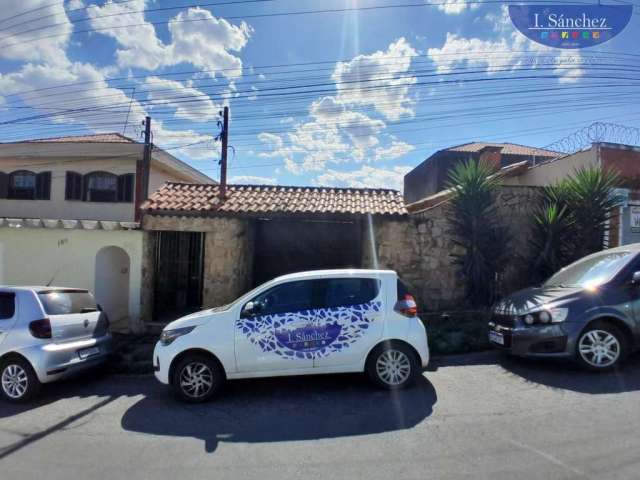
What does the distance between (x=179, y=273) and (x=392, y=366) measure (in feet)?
25.9

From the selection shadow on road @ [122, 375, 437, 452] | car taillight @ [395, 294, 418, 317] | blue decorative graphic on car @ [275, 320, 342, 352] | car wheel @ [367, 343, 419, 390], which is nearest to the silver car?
shadow on road @ [122, 375, 437, 452]

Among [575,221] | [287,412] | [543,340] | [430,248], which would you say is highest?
[575,221]

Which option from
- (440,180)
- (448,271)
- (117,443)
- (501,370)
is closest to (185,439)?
(117,443)

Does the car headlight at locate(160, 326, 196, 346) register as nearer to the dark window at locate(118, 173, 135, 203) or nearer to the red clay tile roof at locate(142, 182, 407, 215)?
the red clay tile roof at locate(142, 182, 407, 215)

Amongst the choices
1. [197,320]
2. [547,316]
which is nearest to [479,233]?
[547,316]

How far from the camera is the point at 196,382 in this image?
5.09 m

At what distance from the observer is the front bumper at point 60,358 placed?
533 cm

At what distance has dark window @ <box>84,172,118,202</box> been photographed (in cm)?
1758

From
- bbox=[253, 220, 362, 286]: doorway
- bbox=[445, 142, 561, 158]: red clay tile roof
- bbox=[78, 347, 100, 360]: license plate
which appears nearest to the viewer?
bbox=[78, 347, 100, 360]: license plate

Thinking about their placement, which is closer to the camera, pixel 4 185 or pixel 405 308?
pixel 405 308

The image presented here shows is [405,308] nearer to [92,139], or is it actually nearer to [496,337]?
[496,337]

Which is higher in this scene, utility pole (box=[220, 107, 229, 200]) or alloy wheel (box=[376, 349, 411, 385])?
utility pole (box=[220, 107, 229, 200])

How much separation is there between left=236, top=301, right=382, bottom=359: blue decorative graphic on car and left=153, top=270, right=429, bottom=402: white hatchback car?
0.04 feet

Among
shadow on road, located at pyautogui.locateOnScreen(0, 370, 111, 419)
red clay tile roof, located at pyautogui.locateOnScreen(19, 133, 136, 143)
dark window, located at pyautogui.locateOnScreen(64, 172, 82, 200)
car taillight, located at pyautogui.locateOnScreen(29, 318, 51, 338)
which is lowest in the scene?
shadow on road, located at pyautogui.locateOnScreen(0, 370, 111, 419)
